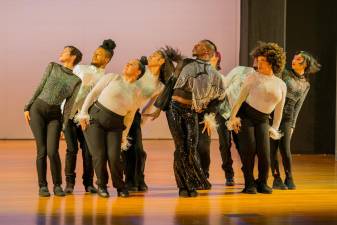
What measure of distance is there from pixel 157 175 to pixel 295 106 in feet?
6.03

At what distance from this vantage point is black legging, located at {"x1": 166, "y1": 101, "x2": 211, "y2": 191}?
8.08m

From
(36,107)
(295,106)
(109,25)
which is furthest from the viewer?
(109,25)

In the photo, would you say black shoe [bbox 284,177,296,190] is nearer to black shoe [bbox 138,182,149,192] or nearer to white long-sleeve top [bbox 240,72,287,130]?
white long-sleeve top [bbox 240,72,287,130]

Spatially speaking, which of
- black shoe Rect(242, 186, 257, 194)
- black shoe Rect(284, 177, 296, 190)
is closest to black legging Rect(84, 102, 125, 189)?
black shoe Rect(242, 186, 257, 194)

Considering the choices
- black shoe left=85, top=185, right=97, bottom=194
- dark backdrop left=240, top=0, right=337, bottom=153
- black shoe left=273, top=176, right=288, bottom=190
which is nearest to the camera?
black shoe left=85, top=185, right=97, bottom=194

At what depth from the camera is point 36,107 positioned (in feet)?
26.1

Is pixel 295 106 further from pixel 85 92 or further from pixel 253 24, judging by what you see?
pixel 253 24

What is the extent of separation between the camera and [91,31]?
593 inches

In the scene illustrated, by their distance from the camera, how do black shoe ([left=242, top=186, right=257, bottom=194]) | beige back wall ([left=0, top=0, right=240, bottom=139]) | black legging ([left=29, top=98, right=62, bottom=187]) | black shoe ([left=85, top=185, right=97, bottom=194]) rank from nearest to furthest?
black legging ([left=29, top=98, right=62, bottom=187]) → black shoe ([left=85, top=185, right=97, bottom=194]) → black shoe ([left=242, top=186, right=257, bottom=194]) → beige back wall ([left=0, top=0, right=240, bottom=139])

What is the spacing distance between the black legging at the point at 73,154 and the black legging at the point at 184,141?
A: 31.9 inches

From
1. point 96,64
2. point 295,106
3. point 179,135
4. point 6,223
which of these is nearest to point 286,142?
point 295,106

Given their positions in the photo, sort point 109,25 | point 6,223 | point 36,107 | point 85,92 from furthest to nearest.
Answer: point 109,25, point 85,92, point 36,107, point 6,223

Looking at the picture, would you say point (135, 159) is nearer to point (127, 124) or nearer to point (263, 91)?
point (127, 124)

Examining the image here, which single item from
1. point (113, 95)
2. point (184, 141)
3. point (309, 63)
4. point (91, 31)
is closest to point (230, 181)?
point (184, 141)
